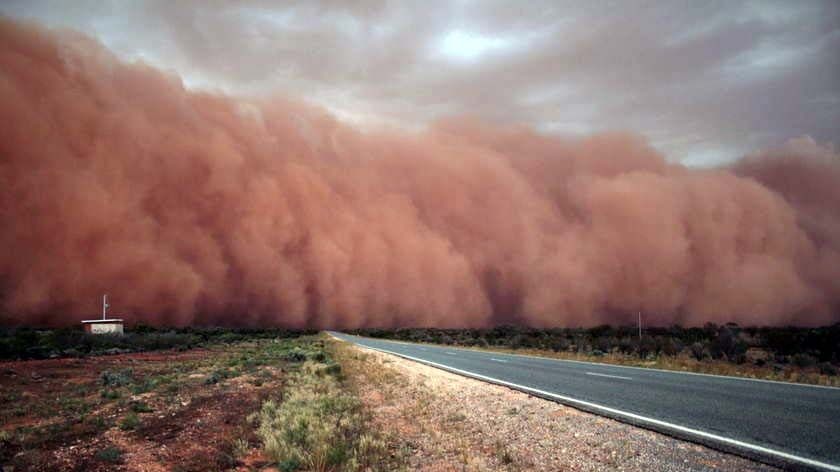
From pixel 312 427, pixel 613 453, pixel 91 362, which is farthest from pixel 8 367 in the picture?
pixel 613 453

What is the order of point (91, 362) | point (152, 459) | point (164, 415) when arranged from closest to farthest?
point (152, 459)
point (164, 415)
point (91, 362)

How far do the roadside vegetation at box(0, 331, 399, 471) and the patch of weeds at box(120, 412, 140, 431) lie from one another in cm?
2

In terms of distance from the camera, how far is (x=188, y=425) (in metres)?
9.49

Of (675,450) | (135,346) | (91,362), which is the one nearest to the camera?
(675,450)

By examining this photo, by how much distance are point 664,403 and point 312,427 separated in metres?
5.72

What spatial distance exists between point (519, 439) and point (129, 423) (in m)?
7.45

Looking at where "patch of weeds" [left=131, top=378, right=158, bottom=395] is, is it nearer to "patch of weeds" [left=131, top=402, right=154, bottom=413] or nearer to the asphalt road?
"patch of weeds" [left=131, top=402, right=154, bottom=413]

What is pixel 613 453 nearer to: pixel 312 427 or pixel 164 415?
pixel 312 427

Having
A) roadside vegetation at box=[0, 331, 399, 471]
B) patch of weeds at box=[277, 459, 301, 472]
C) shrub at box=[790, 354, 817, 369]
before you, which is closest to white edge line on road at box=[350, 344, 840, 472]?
roadside vegetation at box=[0, 331, 399, 471]

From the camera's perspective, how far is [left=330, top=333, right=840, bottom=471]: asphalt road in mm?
5305

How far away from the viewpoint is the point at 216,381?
52.3ft

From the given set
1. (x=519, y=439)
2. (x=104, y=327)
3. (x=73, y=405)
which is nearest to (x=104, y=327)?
(x=104, y=327)

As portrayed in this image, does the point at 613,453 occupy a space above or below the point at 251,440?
above

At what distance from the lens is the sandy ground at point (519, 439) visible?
5.14 metres
